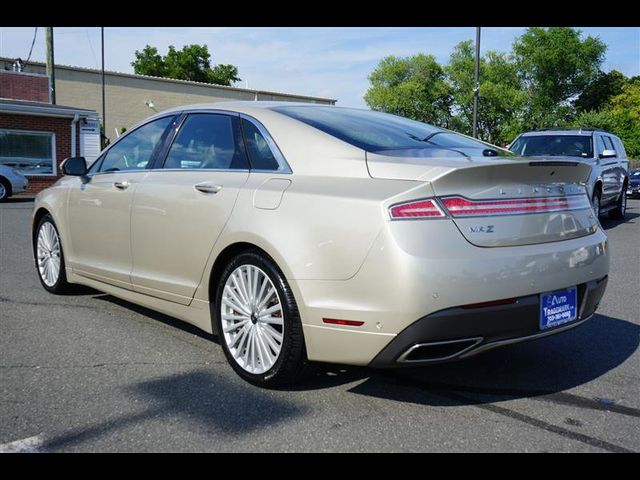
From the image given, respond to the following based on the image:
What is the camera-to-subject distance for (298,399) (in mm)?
3527

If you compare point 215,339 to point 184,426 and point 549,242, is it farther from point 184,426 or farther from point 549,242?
point 549,242

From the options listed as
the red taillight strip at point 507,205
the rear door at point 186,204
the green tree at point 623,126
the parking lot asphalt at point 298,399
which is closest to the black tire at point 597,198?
the parking lot asphalt at point 298,399

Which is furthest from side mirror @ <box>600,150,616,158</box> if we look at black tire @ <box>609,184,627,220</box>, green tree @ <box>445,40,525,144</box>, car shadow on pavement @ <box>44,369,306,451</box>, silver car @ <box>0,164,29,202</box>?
green tree @ <box>445,40,525,144</box>

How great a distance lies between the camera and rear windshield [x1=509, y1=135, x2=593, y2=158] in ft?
39.2

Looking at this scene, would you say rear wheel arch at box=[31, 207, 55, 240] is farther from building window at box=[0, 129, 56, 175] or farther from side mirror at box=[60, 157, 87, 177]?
building window at box=[0, 129, 56, 175]

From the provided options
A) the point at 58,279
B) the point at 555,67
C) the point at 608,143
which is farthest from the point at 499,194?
the point at 555,67

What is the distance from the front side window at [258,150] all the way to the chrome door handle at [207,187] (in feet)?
0.84

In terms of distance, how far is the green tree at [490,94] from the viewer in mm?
65062

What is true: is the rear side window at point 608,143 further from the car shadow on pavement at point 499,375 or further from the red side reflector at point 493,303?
the red side reflector at point 493,303

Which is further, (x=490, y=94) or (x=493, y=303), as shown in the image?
(x=490, y=94)

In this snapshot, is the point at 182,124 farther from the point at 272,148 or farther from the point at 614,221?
the point at 614,221

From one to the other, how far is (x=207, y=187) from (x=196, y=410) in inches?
54.2

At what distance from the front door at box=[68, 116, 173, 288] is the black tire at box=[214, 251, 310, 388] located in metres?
1.43
